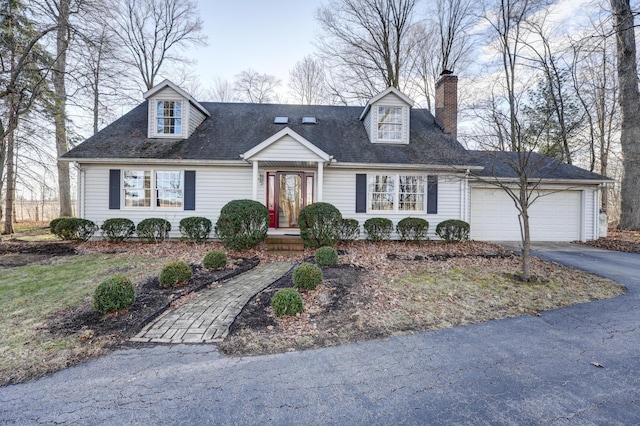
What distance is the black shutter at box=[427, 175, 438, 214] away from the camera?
35.4ft

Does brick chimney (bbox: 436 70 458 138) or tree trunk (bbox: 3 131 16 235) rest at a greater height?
brick chimney (bbox: 436 70 458 138)

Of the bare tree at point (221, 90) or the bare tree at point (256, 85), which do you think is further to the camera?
the bare tree at point (221, 90)

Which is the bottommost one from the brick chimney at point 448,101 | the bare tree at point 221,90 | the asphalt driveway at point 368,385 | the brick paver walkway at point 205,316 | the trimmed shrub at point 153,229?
the asphalt driveway at point 368,385

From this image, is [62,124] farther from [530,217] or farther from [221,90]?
[530,217]

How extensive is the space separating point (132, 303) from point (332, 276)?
3497 mm

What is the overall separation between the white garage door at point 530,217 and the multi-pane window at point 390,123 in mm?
3935

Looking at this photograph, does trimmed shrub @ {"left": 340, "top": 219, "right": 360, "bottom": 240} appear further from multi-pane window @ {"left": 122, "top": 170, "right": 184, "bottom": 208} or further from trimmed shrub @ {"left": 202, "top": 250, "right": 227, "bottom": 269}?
multi-pane window @ {"left": 122, "top": 170, "right": 184, "bottom": 208}

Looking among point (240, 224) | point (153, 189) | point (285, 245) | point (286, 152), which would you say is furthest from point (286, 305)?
point (153, 189)

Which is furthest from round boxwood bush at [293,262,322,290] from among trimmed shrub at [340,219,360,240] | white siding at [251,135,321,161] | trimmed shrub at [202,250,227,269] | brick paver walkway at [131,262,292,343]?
white siding at [251,135,321,161]

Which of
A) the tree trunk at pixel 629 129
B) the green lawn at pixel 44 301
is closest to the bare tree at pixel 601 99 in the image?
the tree trunk at pixel 629 129

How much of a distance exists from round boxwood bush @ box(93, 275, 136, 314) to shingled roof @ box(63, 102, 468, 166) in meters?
6.88

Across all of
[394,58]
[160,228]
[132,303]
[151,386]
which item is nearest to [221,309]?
[132,303]

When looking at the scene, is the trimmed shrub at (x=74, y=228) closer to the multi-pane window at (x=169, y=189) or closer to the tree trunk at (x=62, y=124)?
the multi-pane window at (x=169, y=189)

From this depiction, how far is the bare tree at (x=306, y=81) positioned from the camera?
2317cm
